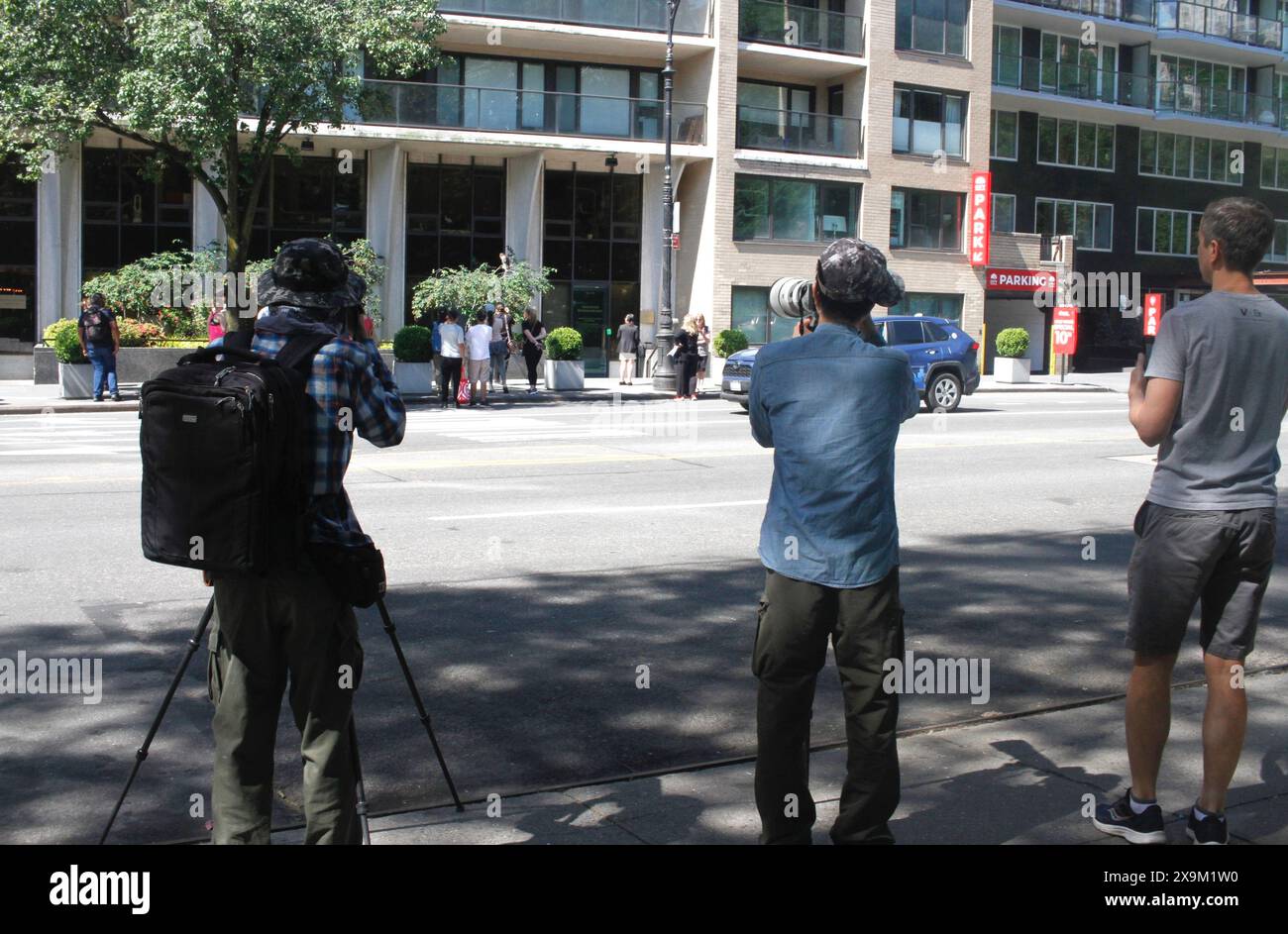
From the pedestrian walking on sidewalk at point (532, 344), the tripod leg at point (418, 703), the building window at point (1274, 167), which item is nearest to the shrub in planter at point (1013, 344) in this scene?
the pedestrian walking on sidewalk at point (532, 344)

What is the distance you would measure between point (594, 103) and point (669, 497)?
2437cm

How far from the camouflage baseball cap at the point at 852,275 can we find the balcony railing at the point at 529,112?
29.0m

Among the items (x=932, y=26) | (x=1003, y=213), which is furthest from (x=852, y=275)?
(x=1003, y=213)

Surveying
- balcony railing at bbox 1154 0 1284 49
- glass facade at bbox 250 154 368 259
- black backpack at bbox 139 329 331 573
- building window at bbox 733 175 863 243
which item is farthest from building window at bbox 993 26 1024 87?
black backpack at bbox 139 329 331 573

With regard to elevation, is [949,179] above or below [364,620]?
above

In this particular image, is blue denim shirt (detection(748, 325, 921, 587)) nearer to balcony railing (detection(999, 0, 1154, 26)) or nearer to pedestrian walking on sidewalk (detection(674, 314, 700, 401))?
pedestrian walking on sidewalk (detection(674, 314, 700, 401))

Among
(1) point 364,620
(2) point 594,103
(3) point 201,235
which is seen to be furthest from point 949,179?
(1) point 364,620

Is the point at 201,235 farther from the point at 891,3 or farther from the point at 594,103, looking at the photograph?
the point at 891,3

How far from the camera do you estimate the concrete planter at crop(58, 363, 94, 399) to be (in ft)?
77.2

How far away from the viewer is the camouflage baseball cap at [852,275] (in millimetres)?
3996

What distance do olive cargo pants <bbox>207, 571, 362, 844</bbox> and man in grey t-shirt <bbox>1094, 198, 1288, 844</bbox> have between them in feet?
8.22

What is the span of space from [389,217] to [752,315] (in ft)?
32.7

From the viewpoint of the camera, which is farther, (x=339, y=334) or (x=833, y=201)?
(x=833, y=201)
